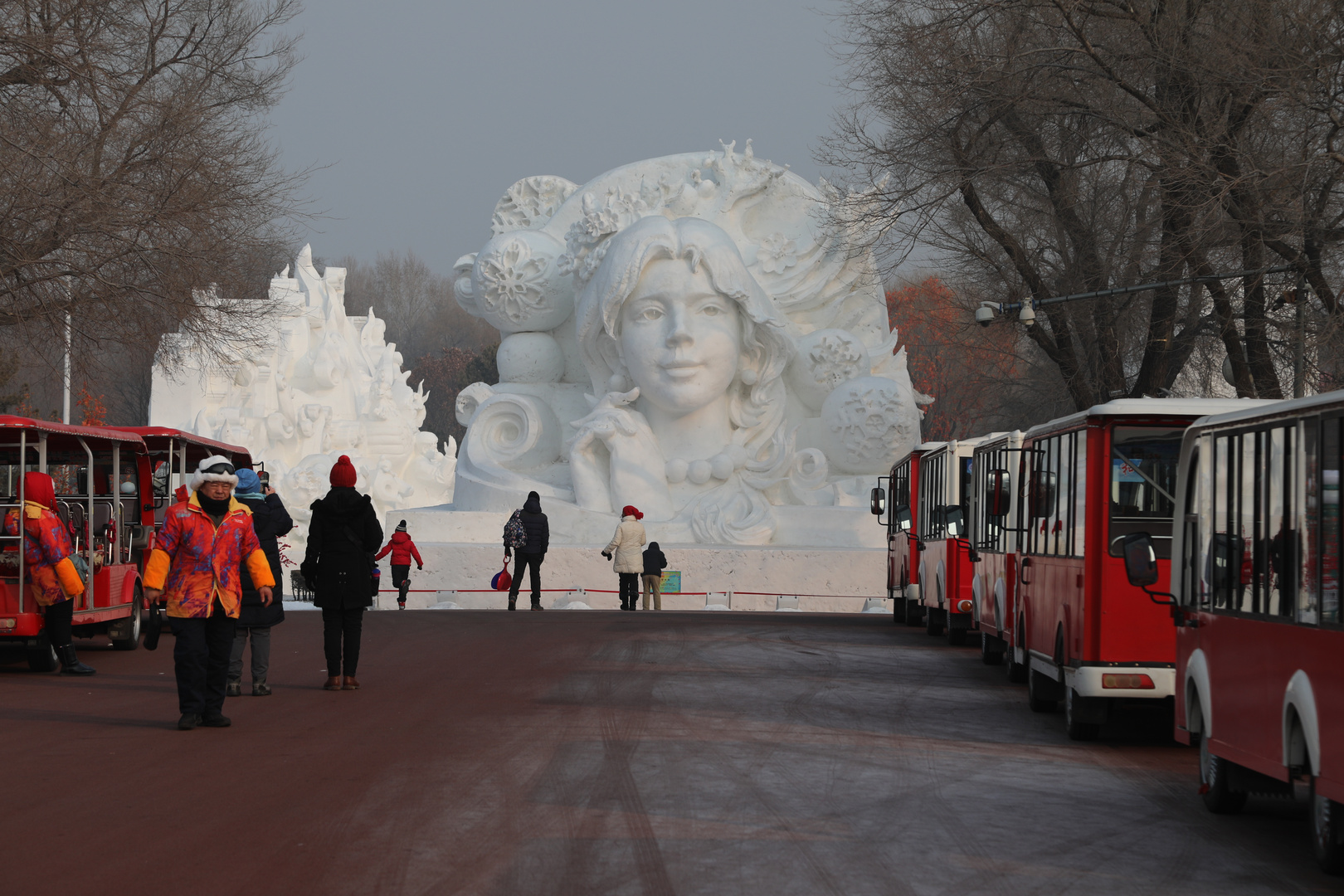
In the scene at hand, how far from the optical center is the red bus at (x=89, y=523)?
15.0m

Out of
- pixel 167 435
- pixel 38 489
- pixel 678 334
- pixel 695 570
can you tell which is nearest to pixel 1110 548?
pixel 38 489

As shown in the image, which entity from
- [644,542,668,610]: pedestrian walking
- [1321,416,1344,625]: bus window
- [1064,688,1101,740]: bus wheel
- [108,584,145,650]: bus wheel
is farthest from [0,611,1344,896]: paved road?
[644,542,668,610]: pedestrian walking

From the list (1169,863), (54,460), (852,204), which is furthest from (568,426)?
(1169,863)

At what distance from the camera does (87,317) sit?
24.4m

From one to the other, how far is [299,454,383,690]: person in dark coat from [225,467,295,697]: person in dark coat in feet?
1.27

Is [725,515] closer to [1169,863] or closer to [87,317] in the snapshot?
[87,317]

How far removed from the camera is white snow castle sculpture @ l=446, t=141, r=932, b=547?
107ft

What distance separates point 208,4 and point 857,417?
1487 centimetres

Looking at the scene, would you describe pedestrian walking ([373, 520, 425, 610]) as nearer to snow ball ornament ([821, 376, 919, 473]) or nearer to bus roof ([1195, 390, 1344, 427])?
snow ball ornament ([821, 376, 919, 473])

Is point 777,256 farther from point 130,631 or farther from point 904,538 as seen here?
point 130,631

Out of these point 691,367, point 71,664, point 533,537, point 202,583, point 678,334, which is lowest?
point 71,664

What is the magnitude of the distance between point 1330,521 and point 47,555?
1166 cm

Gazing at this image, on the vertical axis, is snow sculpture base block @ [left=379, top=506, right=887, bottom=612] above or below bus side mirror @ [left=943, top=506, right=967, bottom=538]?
below

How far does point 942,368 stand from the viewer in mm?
68438
